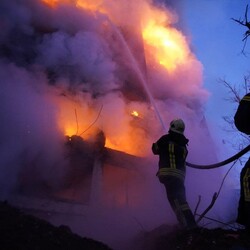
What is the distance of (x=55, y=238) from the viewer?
3.88m

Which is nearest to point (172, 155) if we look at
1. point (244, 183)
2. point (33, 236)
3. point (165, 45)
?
point (244, 183)

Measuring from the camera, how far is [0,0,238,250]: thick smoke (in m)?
8.68

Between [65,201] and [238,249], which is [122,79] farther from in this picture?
[238,249]

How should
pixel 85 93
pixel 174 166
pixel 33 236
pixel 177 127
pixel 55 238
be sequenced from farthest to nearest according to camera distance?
pixel 85 93 < pixel 177 127 < pixel 174 166 < pixel 55 238 < pixel 33 236

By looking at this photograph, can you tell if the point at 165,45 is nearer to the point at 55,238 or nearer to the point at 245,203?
the point at 55,238

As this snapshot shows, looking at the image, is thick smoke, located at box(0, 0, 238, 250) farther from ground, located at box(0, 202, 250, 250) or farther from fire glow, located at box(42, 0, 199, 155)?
ground, located at box(0, 202, 250, 250)

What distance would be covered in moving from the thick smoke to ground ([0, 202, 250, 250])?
2701 mm

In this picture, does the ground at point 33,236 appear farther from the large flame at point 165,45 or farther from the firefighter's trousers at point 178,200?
the large flame at point 165,45

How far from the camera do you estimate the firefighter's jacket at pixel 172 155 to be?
5.88 metres

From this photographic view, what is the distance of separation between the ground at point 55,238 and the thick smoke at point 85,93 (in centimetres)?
270

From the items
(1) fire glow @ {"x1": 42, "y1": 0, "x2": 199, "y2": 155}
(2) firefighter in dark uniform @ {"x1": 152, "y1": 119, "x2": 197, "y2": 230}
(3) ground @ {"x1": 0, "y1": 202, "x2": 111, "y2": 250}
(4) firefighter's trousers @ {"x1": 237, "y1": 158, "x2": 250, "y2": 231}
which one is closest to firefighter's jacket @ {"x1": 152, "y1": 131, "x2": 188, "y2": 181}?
(2) firefighter in dark uniform @ {"x1": 152, "y1": 119, "x2": 197, "y2": 230}

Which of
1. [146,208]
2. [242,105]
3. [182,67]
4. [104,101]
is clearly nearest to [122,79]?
[104,101]

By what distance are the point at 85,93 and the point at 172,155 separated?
244 inches

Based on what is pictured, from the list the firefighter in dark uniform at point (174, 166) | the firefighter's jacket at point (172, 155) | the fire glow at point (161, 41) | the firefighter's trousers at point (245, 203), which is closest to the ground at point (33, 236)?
the firefighter's trousers at point (245, 203)
